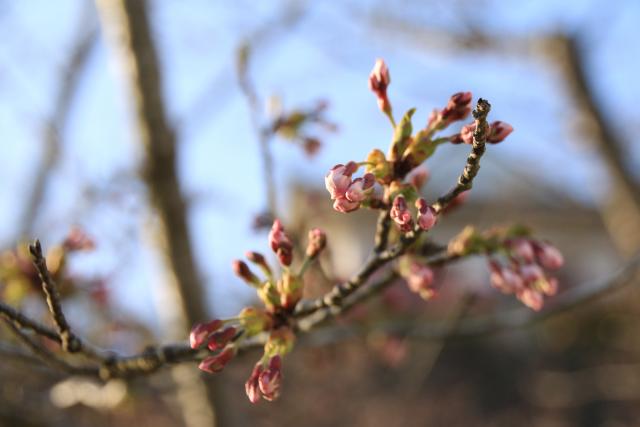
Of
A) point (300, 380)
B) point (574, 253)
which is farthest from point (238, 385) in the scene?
point (574, 253)

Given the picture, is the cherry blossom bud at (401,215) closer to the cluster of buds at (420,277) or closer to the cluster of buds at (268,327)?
the cluster of buds at (268,327)

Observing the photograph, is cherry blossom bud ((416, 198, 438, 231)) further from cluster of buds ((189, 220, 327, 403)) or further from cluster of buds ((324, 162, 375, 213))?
cluster of buds ((189, 220, 327, 403))

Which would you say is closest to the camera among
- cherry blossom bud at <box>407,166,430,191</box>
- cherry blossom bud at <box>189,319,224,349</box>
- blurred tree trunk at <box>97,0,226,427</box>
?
cherry blossom bud at <box>189,319,224,349</box>

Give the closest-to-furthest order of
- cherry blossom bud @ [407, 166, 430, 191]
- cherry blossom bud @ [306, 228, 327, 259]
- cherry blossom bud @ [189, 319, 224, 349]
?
cherry blossom bud @ [189, 319, 224, 349] < cherry blossom bud @ [306, 228, 327, 259] < cherry blossom bud @ [407, 166, 430, 191]

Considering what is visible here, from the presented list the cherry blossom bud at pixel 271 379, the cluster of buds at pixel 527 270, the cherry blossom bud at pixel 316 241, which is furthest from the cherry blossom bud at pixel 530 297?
the cherry blossom bud at pixel 271 379

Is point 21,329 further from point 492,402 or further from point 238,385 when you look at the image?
point 492,402

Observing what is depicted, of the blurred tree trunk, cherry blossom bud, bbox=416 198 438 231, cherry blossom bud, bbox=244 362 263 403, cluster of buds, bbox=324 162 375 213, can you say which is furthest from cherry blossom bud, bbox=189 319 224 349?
the blurred tree trunk

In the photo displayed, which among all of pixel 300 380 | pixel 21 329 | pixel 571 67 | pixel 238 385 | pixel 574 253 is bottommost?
pixel 574 253
